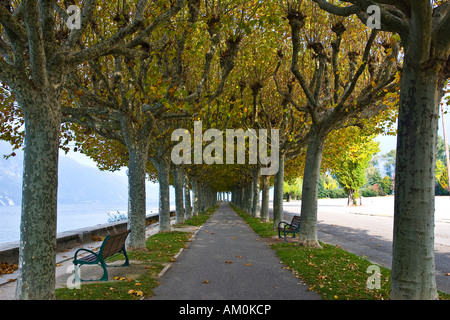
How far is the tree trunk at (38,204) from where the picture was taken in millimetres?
Result: 4941

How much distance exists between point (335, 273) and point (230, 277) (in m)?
2.37

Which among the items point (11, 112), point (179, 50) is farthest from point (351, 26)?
point (11, 112)

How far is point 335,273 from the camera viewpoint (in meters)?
7.50

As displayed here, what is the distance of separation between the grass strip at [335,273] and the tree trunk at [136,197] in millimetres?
4636

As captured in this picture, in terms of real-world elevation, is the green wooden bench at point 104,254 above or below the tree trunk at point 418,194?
below

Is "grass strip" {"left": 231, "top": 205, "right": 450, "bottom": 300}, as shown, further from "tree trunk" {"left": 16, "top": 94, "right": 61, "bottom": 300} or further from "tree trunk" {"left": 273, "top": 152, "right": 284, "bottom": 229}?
"tree trunk" {"left": 273, "top": 152, "right": 284, "bottom": 229}

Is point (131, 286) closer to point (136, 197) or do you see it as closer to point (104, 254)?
Result: point (104, 254)

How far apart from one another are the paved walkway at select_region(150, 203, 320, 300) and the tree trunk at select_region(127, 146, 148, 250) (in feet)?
5.25

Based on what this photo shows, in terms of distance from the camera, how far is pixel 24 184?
509cm

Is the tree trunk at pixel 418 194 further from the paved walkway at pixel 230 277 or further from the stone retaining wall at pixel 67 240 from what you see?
the stone retaining wall at pixel 67 240

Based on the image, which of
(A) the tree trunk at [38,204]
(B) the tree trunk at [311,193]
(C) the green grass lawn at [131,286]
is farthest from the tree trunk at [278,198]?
(A) the tree trunk at [38,204]
